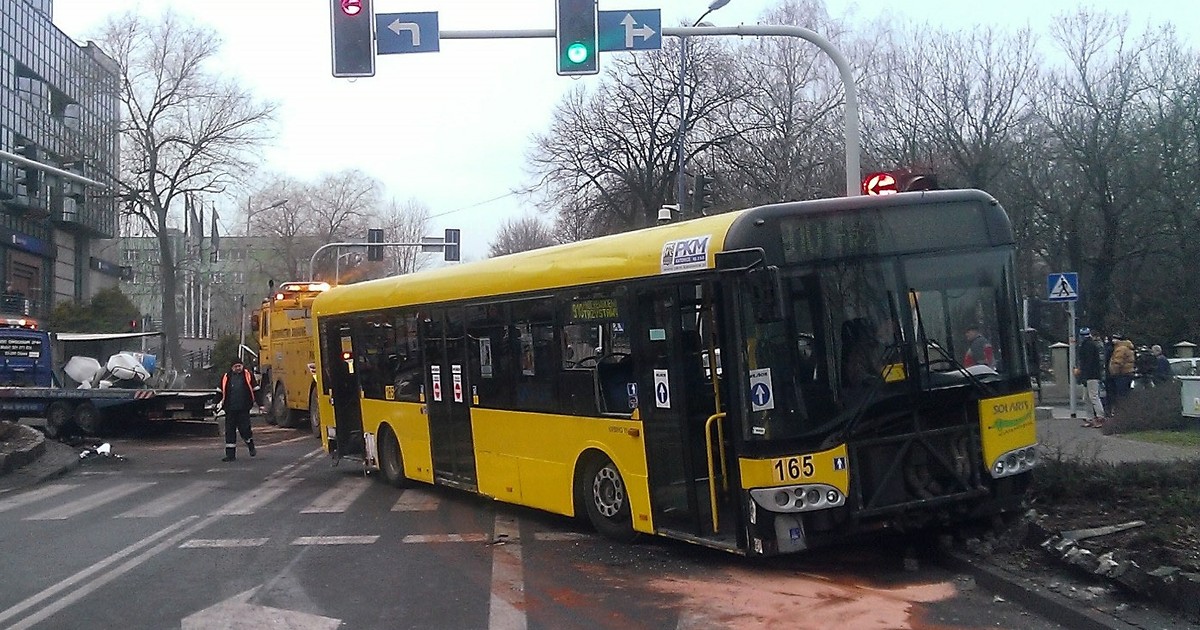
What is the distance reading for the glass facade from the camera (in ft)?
183

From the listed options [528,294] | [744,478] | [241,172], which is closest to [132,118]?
[241,172]

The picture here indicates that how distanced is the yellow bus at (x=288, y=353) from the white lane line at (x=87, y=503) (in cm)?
974

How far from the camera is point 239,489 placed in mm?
15469

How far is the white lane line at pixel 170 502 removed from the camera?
1330 centimetres

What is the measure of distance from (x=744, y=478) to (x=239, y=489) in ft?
30.5

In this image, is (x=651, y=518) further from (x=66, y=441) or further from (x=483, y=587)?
(x=66, y=441)

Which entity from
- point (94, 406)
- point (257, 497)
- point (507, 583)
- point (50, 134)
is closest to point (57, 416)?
point (94, 406)

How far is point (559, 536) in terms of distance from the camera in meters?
11.1

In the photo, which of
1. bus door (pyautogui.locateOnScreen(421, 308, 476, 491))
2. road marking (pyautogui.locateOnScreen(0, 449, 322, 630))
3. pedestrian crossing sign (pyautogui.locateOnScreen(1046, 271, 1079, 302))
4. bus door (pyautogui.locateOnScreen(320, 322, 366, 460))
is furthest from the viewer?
pedestrian crossing sign (pyautogui.locateOnScreen(1046, 271, 1079, 302))

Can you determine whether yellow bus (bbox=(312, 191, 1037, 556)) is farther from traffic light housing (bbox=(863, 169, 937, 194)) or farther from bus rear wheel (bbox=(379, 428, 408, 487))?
bus rear wheel (bbox=(379, 428, 408, 487))

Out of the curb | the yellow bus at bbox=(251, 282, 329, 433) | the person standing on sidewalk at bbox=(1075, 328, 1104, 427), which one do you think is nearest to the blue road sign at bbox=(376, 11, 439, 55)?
the curb

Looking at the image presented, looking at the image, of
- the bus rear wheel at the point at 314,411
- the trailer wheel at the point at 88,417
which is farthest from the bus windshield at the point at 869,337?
the trailer wheel at the point at 88,417

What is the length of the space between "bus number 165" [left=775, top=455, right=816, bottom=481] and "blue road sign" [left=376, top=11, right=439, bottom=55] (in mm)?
7188

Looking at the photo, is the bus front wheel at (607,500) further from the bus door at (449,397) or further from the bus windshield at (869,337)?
the bus door at (449,397)
